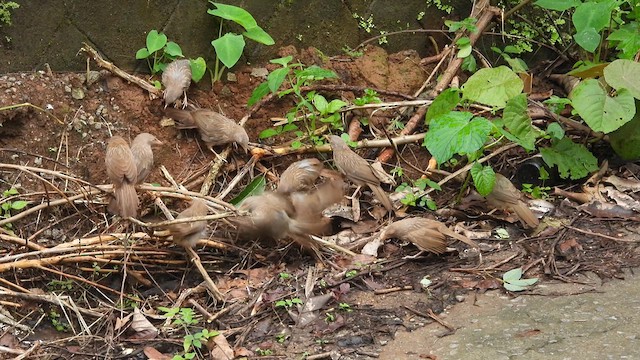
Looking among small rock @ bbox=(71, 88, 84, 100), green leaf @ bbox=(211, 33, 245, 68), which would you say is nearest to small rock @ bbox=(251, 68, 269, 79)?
green leaf @ bbox=(211, 33, 245, 68)

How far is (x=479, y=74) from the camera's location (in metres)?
5.70

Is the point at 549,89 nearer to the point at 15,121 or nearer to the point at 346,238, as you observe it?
the point at 346,238

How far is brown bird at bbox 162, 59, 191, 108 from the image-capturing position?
226 inches

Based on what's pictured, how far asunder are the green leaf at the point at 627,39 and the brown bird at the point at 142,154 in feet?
11.8

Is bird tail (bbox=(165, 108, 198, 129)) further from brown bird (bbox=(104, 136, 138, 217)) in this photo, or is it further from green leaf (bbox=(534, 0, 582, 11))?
green leaf (bbox=(534, 0, 582, 11))

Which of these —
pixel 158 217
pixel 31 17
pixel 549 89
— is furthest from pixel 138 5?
pixel 549 89

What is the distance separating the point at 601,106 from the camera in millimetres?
5477

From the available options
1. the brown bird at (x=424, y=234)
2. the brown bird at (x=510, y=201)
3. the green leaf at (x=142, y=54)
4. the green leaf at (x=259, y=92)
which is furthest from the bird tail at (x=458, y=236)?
the green leaf at (x=142, y=54)

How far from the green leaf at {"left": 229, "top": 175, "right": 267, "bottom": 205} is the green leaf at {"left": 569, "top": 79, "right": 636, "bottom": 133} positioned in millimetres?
2267

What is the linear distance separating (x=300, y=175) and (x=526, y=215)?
5.13ft

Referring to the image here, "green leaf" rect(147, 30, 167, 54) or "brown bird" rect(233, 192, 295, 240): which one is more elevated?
"green leaf" rect(147, 30, 167, 54)

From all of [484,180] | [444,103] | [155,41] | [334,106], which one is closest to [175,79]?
[155,41]

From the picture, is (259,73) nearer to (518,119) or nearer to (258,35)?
(258,35)

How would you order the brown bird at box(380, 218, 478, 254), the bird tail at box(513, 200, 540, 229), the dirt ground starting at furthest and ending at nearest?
the bird tail at box(513, 200, 540, 229)
the brown bird at box(380, 218, 478, 254)
the dirt ground
